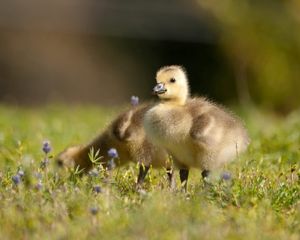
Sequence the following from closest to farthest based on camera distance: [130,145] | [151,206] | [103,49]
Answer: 1. [151,206]
2. [130,145]
3. [103,49]

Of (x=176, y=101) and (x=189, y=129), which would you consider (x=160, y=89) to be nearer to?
(x=176, y=101)

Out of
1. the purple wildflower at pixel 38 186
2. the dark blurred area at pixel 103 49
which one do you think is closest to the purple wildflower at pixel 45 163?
the purple wildflower at pixel 38 186

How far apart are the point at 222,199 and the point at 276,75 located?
743 centimetres

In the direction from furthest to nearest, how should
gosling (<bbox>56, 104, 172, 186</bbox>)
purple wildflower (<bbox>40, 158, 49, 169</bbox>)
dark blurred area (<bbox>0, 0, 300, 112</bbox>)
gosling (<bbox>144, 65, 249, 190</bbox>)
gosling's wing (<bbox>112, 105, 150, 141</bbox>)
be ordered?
1. dark blurred area (<bbox>0, 0, 300, 112</bbox>)
2. gosling's wing (<bbox>112, 105, 150, 141</bbox>)
3. gosling (<bbox>56, 104, 172, 186</bbox>)
4. gosling (<bbox>144, 65, 249, 190</bbox>)
5. purple wildflower (<bbox>40, 158, 49, 169</bbox>)

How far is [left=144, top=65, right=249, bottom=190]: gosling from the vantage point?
14.5 feet

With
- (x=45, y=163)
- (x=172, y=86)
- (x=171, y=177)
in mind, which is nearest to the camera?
(x=45, y=163)

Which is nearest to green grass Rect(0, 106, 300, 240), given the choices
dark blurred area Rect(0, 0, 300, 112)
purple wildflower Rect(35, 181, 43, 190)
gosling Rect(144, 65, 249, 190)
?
purple wildflower Rect(35, 181, 43, 190)

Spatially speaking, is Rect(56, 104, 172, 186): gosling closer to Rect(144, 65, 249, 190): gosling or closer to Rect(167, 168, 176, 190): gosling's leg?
Rect(167, 168, 176, 190): gosling's leg

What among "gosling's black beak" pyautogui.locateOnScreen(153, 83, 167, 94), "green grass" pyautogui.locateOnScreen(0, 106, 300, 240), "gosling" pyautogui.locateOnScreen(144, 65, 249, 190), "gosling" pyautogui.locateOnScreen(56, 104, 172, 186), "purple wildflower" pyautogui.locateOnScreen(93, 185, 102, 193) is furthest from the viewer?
"gosling" pyautogui.locateOnScreen(56, 104, 172, 186)

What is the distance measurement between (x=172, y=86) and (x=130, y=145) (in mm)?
577

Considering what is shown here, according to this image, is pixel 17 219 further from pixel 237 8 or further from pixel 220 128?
pixel 237 8

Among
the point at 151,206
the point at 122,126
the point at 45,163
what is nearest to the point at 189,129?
the point at 45,163

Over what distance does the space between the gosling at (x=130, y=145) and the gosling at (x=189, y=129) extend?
18 centimetres

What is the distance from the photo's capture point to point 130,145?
203 inches
